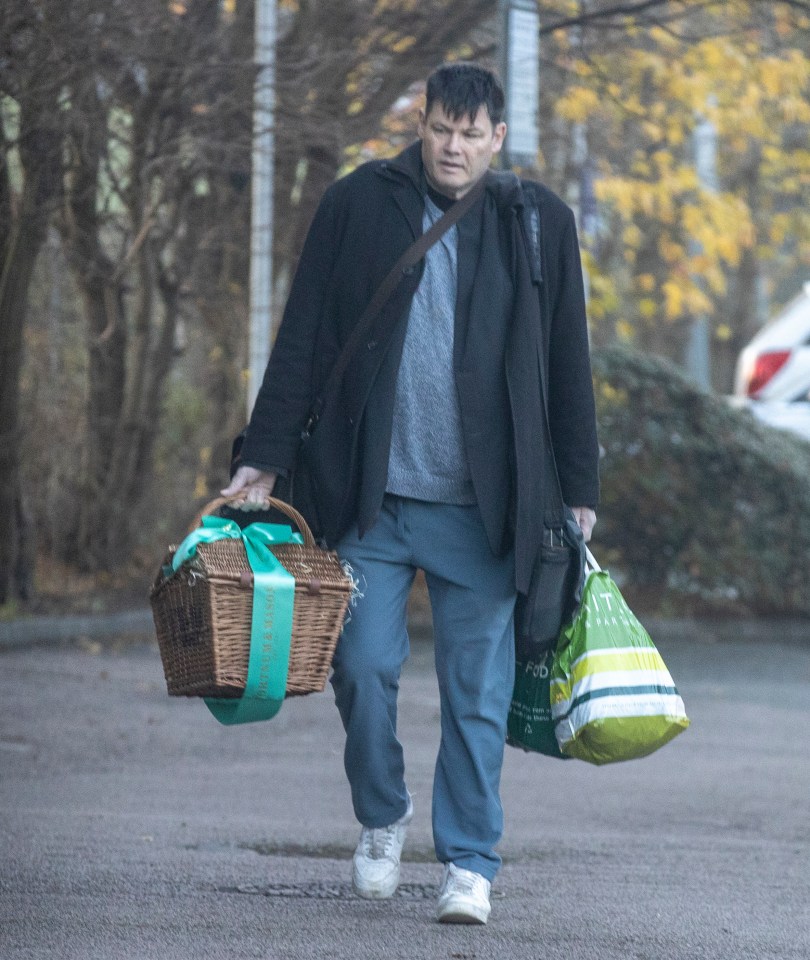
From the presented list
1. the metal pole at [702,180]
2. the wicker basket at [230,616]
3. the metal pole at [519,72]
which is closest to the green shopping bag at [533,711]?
the wicker basket at [230,616]

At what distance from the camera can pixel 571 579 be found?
14.2 feet

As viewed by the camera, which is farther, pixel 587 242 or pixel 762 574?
pixel 587 242

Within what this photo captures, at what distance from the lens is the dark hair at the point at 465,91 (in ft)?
13.8

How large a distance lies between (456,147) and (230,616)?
3.89 feet

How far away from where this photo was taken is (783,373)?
14.1 meters

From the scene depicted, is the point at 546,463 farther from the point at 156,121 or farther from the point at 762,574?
the point at 762,574

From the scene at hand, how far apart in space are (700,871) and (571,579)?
3.95 ft

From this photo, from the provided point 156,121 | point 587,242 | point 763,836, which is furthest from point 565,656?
point 587,242

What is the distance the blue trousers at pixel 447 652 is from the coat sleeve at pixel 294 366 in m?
0.27

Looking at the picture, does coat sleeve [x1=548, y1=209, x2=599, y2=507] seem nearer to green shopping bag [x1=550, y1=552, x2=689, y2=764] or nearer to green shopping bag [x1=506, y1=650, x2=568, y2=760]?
green shopping bag [x1=550, y1=552, x2=689, y2=764]

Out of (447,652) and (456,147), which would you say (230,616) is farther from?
(456,147)

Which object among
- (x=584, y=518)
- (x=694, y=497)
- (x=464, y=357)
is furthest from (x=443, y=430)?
(x=694, y=497)

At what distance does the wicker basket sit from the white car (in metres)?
10.3

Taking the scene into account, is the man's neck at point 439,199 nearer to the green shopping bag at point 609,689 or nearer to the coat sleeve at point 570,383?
the coat sleeve at point 570,383
